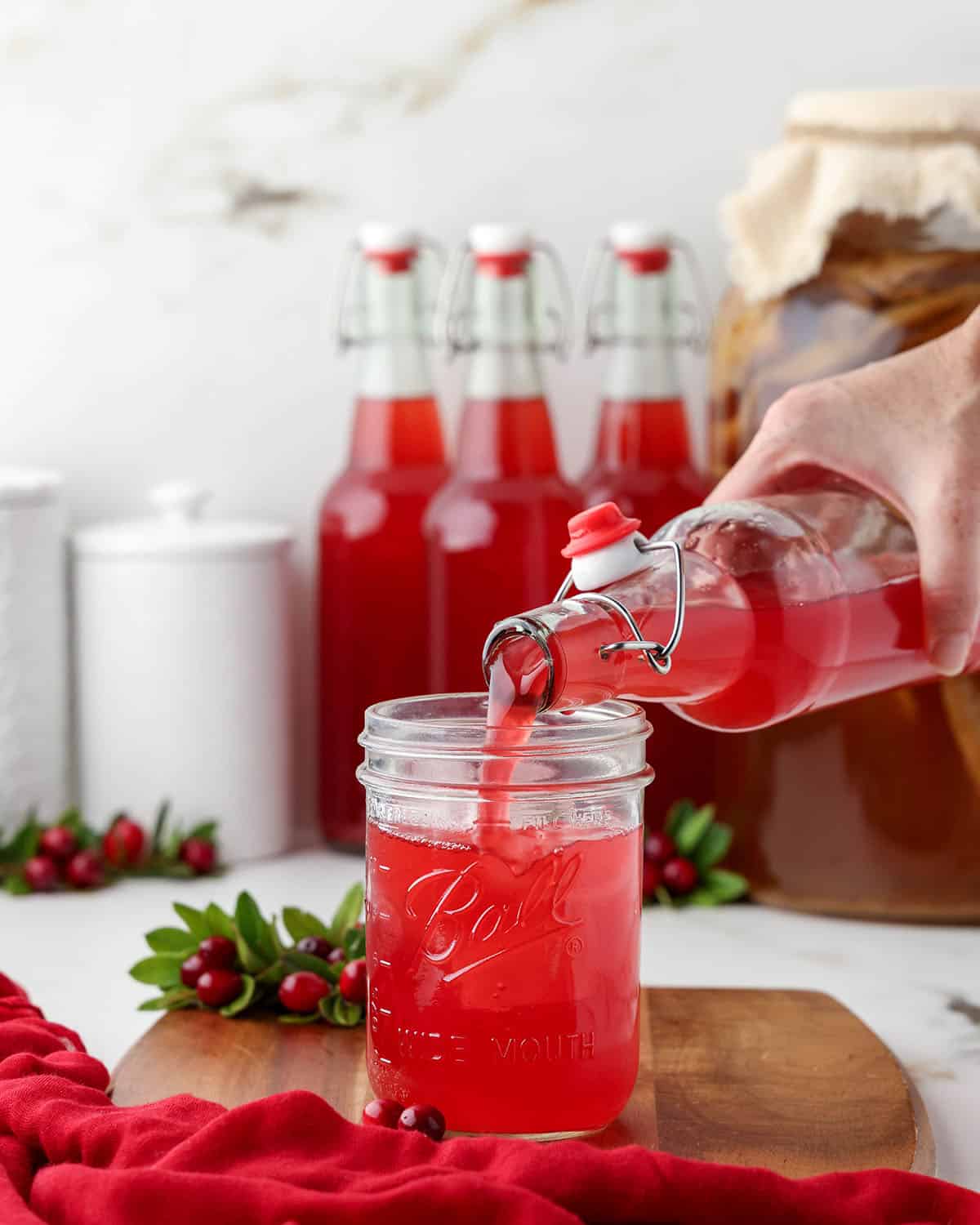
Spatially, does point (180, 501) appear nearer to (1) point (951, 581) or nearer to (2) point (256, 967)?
(2) point (256, 967)

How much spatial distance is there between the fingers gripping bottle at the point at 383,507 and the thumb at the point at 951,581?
26.2 inches

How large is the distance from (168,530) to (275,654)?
0.15 m

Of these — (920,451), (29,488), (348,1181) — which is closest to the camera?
(348,1181)

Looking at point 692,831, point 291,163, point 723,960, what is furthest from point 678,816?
point 291,163

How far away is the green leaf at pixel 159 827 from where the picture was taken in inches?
56.7

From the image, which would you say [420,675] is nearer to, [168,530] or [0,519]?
[168,530]

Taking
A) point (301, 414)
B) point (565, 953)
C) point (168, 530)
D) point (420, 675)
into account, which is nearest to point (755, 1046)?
point (565, 953)

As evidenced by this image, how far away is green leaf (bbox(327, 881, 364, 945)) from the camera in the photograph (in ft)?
3.51

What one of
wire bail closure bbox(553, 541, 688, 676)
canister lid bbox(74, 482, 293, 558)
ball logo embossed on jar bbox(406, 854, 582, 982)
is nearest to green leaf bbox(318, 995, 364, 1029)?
ball logo embossed on jar bbox(406, 854, 582, 982)

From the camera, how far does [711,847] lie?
4.46 feet

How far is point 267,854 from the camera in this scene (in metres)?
1.52

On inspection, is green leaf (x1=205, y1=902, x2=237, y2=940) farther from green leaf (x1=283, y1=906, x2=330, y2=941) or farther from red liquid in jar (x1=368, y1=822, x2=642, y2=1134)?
red liquid in jar (x1=368, y1=822, x2=642, y2=1134)

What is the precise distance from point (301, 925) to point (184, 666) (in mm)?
450

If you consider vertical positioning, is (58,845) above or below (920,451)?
below
